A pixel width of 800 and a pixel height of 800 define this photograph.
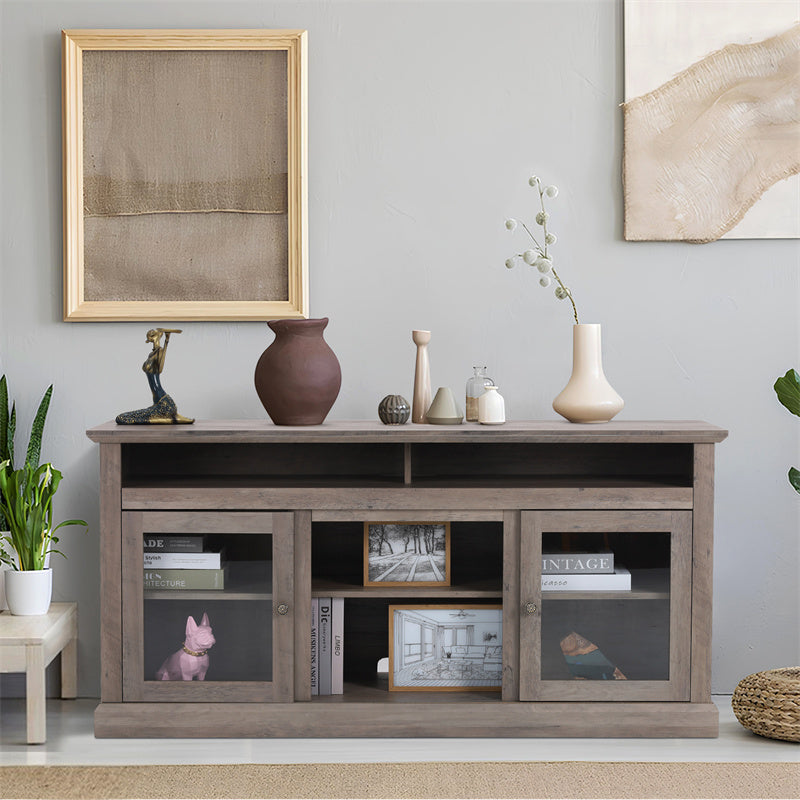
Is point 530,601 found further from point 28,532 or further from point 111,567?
point 28,532

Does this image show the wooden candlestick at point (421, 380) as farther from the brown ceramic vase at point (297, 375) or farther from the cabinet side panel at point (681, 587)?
the cabinet side panel at point (681, 587)

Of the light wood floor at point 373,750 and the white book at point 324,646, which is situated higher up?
the white book at point 324,646

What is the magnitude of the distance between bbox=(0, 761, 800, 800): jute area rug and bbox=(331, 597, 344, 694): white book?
0.27m

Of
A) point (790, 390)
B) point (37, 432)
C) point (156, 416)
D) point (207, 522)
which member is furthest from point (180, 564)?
point (790, 390)

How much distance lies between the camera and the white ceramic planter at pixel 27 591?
7.88 ft

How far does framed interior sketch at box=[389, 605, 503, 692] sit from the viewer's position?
90.5 inches

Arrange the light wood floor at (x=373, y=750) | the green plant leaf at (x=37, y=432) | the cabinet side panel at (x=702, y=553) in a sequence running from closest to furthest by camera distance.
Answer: the light wood floor at (x=373, y=750)
the cabinet side panel at (x=702, y=553)
the green plant leaf at (x=37, y=432)

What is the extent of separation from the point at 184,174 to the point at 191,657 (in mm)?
1328

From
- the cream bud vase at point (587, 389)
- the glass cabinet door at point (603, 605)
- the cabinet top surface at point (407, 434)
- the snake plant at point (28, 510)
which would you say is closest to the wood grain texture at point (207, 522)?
the cabinet top surface at point (407, 434)

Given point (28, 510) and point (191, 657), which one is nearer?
point (191, 657)

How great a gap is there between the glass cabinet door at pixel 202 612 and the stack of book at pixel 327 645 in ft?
0.29

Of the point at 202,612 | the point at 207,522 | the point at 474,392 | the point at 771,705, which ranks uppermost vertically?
the point at 474,392

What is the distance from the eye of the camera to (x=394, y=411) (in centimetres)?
229

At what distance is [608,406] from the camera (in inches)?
92.2
